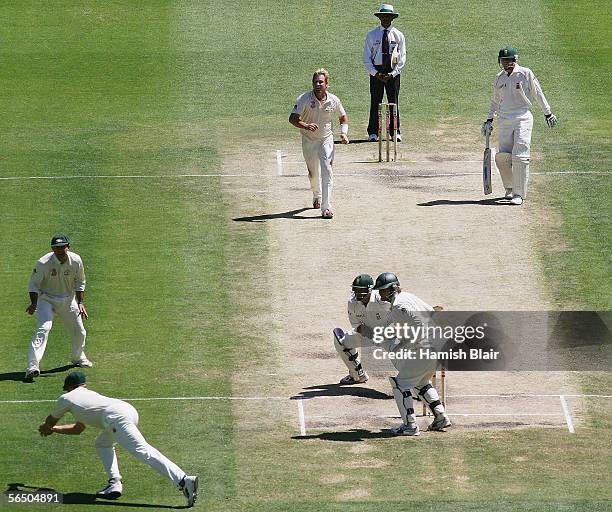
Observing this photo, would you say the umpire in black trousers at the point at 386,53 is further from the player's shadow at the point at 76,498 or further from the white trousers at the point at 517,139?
the player's shadow at the point at 76,498

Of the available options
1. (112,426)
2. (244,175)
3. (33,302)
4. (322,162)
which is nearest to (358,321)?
(33,302)

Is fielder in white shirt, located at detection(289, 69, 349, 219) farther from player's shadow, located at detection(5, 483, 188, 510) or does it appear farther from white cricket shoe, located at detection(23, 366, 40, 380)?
player's shadow, located at detection(5, 483, 188, 510)

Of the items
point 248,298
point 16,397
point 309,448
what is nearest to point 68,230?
point 248,298

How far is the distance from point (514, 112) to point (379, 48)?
171 inches

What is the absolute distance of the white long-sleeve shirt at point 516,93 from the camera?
29062 millimetres

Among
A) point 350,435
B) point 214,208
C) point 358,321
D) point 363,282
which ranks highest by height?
point 214,208

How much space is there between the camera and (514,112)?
29266 mm

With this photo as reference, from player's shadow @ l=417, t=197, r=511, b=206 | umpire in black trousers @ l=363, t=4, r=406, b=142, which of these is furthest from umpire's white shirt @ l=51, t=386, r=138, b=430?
umpire in black trousers @ l=363, t=4, r=406, b=142

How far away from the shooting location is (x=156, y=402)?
22.8m

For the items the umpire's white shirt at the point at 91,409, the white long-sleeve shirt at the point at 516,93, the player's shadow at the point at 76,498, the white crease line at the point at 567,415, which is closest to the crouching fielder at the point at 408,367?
the white crease line at the point at 567,415

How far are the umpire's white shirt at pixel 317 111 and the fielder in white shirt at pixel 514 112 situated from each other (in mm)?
2746

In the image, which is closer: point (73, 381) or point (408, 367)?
point (73, 381)

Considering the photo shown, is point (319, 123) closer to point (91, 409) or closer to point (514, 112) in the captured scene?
point (514, 112)

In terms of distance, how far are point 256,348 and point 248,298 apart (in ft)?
6.46
